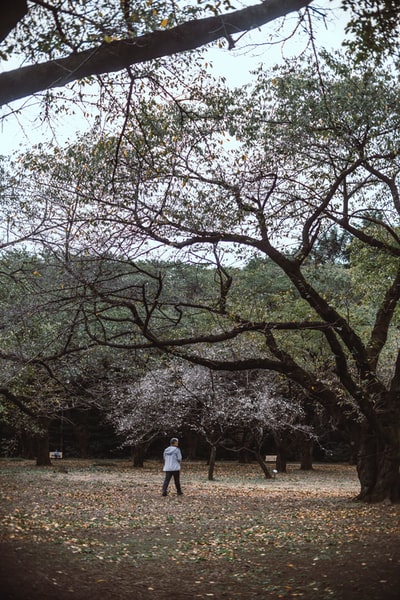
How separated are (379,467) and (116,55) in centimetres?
1175

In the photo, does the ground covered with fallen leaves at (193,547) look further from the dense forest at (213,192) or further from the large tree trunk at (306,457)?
the large tree trunk at (306,457)

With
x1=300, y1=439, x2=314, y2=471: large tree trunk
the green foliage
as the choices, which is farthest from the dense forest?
x1=300, y1=439, x2=314, y2=471: large tree trunk

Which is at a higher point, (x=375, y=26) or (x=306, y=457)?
(x=375, y=26)

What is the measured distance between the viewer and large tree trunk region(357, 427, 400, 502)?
14469 millimetres

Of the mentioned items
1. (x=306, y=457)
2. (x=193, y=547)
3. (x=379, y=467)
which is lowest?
(x=306, y=457)

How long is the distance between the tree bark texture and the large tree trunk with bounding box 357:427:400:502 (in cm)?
1066

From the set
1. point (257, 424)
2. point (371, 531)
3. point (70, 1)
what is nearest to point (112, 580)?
point (371, 531)

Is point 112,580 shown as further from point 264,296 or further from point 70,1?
point 264,296

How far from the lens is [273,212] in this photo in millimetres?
13414

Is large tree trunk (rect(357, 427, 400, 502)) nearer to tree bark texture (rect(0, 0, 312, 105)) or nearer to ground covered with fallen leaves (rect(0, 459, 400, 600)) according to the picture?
ground covered with fallen leaves (rect(0, 459, 400, 600))

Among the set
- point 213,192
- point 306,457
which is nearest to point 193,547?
point 213,192

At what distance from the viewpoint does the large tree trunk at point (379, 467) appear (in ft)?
47.5

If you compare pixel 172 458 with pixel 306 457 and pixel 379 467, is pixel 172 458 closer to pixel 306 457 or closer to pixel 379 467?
pixel 379 467

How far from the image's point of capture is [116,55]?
606cm
